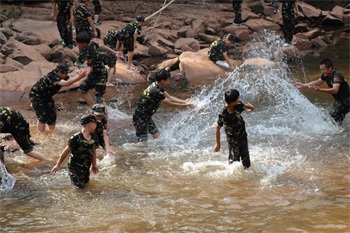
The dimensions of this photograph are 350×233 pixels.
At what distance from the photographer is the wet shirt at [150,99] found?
8258 mm

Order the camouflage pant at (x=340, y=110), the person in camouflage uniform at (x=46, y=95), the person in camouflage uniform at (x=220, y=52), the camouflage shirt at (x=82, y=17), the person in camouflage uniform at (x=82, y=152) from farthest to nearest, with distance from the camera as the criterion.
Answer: the person in camouflage uniform at (x=220, y=52) → the camouflage shirt at (x=82, y=17) → the camouflage pant at (x=340, y=110) → the person in camouflage uniform at (x=46, y=95) → the person in camouflage uniform at (x=82, y=152)

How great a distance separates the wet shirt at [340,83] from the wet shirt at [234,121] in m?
2.57

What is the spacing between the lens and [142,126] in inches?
339

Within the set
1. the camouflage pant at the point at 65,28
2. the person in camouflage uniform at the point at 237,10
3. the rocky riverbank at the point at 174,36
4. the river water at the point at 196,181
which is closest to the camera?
the river water at the point at 196,181

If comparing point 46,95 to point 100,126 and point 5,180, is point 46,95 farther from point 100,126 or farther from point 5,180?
point 5,180

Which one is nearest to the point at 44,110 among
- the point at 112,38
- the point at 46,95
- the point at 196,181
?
the point at 46,95

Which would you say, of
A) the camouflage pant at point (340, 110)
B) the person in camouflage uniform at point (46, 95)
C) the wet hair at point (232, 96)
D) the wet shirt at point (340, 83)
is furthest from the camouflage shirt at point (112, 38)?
the wet hair at point (232, 96)

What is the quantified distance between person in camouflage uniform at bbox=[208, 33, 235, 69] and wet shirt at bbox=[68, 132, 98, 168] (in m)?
8.12

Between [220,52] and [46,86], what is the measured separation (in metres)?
6.64

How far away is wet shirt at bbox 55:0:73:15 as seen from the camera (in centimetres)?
1355

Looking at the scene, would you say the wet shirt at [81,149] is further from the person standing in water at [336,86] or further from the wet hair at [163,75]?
the person standing in water at [336,86]

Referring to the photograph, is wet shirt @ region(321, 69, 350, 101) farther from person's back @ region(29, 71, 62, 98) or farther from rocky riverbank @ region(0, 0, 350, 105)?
rocky riverbank @ region(0, 0, 350, 105)

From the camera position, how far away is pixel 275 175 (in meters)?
7.21

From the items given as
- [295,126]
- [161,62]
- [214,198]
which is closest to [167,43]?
[161,62]
